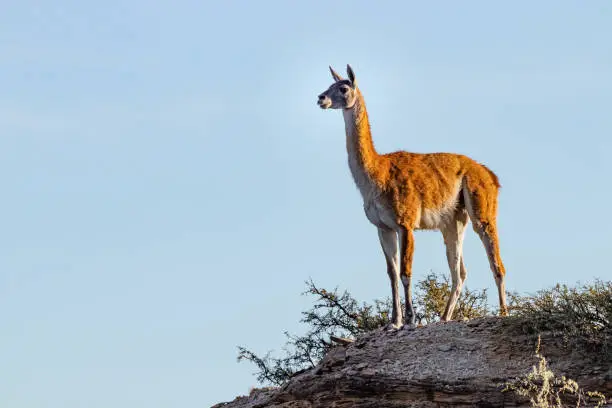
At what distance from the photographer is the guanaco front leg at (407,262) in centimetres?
1741

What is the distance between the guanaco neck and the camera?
1811 cm

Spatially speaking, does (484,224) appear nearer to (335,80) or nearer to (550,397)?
(335,80)

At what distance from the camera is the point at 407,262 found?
17500 millimetres

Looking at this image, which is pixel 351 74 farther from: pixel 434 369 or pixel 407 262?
pixel 434 369

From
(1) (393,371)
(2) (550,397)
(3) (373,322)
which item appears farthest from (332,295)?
(2) (550,397)

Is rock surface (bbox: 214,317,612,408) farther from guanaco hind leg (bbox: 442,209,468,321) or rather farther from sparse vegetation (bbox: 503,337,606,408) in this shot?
guanaco hind leg (bbox: 442,209,468,321)

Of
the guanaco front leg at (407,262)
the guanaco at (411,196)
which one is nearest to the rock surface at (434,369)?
the guanaco front leg at (407,262)

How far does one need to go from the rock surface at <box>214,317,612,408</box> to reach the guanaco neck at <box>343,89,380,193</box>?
2812 mm

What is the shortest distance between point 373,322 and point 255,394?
209 inches

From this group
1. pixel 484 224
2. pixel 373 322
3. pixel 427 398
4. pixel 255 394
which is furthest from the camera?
pixel 373 322

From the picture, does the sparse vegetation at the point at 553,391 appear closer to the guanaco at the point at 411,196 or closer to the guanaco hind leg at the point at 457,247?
the guanaco at the point at 411,196

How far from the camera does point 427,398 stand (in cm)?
1502

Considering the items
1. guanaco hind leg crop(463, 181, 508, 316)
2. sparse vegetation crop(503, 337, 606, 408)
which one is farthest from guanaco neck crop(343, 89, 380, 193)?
sparse vegetation crop(503, 337, 606, 408)

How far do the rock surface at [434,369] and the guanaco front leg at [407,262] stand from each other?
31.5 inches
